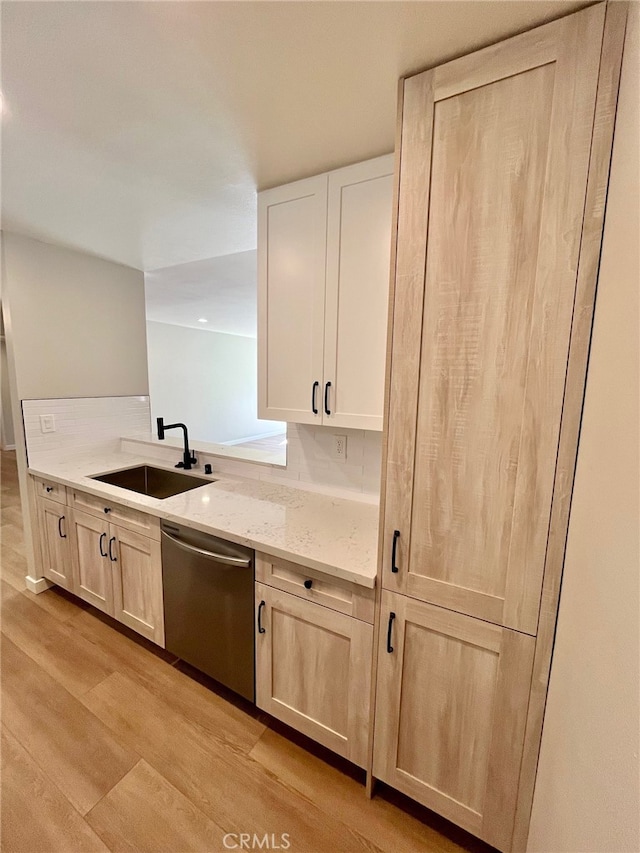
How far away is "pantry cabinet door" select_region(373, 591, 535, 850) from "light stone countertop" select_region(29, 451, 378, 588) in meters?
0.24

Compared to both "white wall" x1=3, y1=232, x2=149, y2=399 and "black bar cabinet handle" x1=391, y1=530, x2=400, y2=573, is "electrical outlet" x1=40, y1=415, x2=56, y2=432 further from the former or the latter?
"black bar cabinet handle" x1=391, y1=530, x2=400, y2=573

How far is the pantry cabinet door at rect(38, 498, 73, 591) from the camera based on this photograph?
7.33ft

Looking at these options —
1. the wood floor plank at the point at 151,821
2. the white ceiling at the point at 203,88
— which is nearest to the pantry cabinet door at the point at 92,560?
the wood floor plank at the point at 151,821

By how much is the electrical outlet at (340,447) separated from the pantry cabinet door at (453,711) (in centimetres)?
81

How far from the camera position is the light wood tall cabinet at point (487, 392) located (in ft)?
2.74

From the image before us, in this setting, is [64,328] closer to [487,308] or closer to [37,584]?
[37,584]

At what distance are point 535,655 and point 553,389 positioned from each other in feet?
2.37

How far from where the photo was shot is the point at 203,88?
108 cm

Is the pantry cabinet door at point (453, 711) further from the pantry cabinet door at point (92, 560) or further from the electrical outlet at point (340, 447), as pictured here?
the pantry cabinet door at point (92, 560)

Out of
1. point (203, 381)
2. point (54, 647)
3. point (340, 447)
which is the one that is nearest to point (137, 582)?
point (54, 647)

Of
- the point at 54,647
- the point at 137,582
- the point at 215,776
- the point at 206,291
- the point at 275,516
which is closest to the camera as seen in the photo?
the point at 215,776

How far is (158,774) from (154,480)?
157 centimetres

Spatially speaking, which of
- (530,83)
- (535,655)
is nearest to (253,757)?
(535,655)

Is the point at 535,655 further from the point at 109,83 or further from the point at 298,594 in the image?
the point at 109,83
